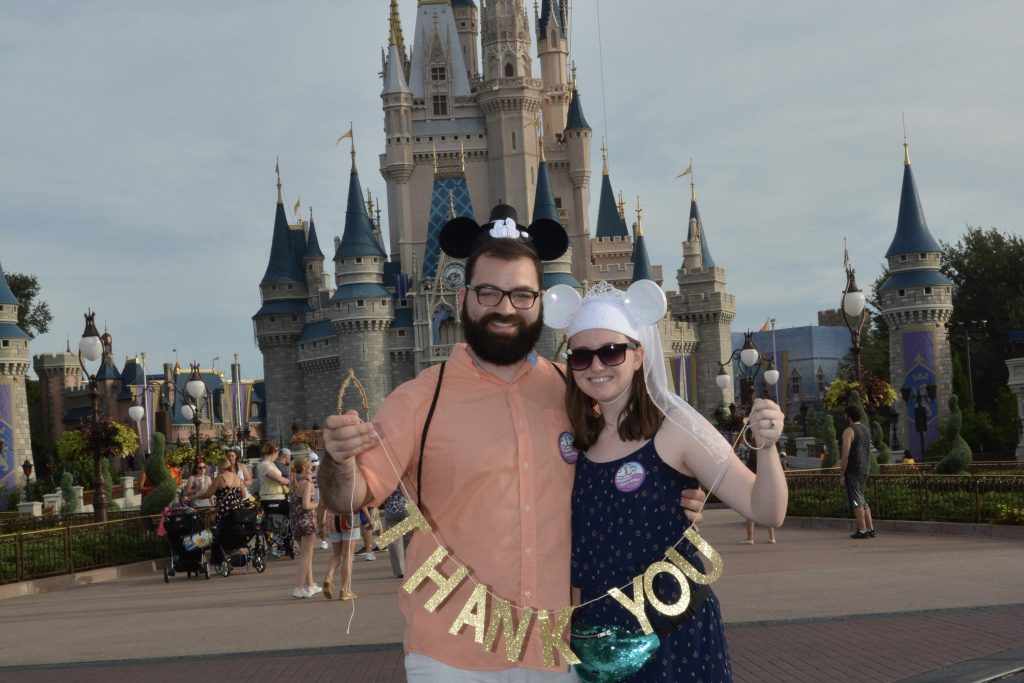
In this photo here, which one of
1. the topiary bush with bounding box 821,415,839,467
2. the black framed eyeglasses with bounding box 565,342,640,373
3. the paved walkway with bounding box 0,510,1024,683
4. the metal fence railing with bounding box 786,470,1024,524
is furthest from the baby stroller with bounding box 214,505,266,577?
the topiary bush with bounding box 821,415,839,467

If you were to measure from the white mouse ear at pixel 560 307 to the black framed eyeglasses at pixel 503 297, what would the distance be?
0.24 feet

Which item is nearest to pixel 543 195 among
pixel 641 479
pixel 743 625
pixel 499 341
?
pixel 743 625

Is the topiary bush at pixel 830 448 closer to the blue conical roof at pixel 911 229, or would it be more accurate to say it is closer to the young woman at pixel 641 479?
the young woman at pixel 641 479

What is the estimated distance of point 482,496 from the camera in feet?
10.1

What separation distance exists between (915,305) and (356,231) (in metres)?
26.6

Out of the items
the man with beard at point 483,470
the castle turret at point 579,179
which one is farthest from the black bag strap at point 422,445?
the castle turret at point 579,179

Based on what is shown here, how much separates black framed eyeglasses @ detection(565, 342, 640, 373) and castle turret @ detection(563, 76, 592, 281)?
61223 millimetres

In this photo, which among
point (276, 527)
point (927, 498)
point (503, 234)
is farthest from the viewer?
point (276, 527)

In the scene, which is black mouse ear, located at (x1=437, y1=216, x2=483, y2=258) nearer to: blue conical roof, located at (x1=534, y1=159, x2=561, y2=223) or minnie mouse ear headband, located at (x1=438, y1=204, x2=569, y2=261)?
minnie mouse ear headband, located at (x1=438, y1=204, x2=569, y2=261)

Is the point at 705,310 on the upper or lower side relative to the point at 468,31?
lower

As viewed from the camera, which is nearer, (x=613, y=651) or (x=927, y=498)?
(x=613, y=651)

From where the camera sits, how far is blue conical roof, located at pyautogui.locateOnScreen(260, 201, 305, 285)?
6353 cm

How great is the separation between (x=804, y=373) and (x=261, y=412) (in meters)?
37.6

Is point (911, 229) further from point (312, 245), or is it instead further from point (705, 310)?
point (312, 245)
